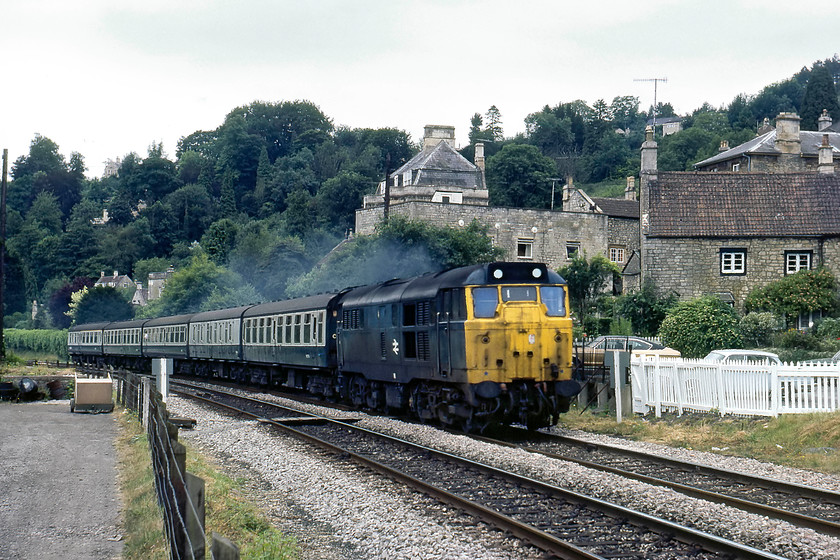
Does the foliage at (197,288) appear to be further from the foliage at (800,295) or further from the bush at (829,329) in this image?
the bush at (829,329)

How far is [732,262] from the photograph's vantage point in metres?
40.2

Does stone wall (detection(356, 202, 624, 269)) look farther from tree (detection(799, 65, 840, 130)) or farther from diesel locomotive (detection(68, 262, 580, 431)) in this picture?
tree (detection(799, 65, 840, 130))

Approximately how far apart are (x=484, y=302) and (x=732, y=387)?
5.20m

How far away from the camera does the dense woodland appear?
8644cm

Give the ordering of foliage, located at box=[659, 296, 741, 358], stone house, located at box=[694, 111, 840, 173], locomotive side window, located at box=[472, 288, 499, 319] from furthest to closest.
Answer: stone house, located at box=[694, 111, 840, 173]
foliage, located at box=[659, 296, 741, 358]
locomotive side window, located at box=[472, 288, 499, 319]

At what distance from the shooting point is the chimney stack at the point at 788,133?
60.6 meters

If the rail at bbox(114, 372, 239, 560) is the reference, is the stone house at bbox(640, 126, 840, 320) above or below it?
above

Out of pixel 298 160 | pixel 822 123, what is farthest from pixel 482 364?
pixel 298 160

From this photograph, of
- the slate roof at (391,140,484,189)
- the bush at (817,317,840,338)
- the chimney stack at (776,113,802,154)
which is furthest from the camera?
the slate roof at (391,140,484,189)

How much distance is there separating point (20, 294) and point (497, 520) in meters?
108

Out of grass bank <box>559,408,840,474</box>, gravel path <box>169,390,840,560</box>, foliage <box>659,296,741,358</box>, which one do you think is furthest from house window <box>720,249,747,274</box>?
gravel path <box>169,390,840,560</box>

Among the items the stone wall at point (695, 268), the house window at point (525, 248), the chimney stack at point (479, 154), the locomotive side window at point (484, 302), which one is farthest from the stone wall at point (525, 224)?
the locomotive side window at point (484, 302)

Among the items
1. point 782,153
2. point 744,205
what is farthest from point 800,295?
point 782,153

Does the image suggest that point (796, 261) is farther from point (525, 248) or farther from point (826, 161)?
point (525, 248)
